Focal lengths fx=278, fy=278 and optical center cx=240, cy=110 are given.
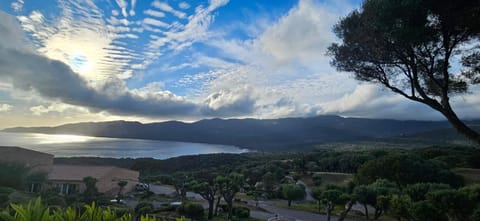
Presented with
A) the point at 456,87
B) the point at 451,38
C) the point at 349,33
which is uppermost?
the point at 349,33

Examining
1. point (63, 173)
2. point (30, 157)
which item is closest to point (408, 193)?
point (63, 173)

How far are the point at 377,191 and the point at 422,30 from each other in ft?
52.3

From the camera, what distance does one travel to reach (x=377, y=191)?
1855 cm

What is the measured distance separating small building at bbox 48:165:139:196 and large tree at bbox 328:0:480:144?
90.1 feet

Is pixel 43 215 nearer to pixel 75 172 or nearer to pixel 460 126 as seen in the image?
pixel 460 126

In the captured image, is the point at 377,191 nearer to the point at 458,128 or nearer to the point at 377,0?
the point at 458,128

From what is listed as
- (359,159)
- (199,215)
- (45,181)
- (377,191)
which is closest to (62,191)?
(45,181)

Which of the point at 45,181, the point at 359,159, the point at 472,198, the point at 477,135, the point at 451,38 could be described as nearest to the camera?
the point at 477,135

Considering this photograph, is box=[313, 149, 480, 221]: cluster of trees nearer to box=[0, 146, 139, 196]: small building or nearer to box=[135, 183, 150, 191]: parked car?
box=[135, 183, 150, 191]: parked car

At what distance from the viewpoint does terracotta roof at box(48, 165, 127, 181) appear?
26.5 m

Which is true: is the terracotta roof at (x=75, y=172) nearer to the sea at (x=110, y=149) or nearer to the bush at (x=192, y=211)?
the bush at (x=192, y=211)

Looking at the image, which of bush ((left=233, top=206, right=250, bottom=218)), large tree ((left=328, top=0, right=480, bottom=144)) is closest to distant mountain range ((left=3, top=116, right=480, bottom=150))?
bush ((left=233, top=206, right=250, bottom=218))

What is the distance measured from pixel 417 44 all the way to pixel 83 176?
29.4 meters

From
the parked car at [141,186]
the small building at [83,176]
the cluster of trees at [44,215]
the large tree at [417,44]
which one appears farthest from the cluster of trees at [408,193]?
the small building at [83,176]
